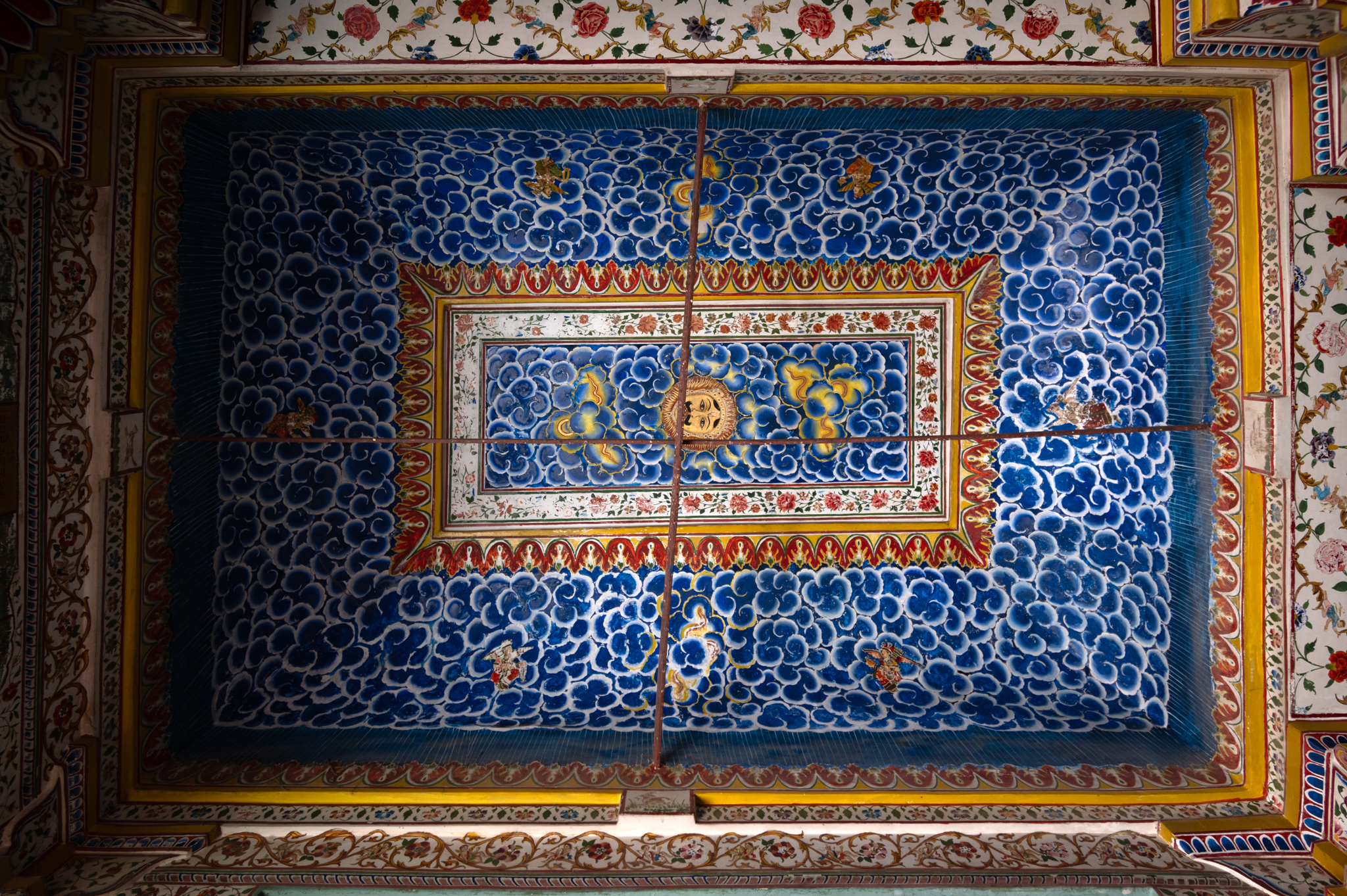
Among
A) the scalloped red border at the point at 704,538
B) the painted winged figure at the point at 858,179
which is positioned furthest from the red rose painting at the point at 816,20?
the scalloped red border at the point at 704,538

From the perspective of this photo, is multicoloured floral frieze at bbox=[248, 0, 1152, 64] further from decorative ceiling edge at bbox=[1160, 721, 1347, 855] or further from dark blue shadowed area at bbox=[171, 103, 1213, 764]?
decorative ceiling edge at bbox=[1160, 721, 1347, 855]

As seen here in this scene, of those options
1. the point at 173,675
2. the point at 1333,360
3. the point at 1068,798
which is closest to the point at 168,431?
the point at 173,675

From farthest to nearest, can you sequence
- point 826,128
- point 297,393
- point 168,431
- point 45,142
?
point 297,393, point 826,128, point 168,431, point 45,142

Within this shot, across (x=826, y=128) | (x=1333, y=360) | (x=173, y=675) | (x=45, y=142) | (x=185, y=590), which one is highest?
(x=826, y=128)

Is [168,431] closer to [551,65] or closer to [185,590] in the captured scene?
[185,590]

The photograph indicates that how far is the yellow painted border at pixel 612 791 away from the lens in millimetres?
2617

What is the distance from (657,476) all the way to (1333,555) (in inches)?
112

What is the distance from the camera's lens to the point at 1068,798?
103 inches

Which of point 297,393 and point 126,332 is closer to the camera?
point 126,332

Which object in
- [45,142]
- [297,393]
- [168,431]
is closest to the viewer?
[45,142]

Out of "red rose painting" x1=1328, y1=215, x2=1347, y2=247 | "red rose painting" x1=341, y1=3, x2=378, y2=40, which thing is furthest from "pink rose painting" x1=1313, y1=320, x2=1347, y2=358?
"red rose painting" x1=341, y1=3, x2=378, y2=40

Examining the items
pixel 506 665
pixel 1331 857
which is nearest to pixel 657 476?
pixel 506 665

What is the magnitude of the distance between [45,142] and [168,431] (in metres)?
1.09

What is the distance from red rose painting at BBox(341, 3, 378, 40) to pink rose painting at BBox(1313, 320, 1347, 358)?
3.81 metres
